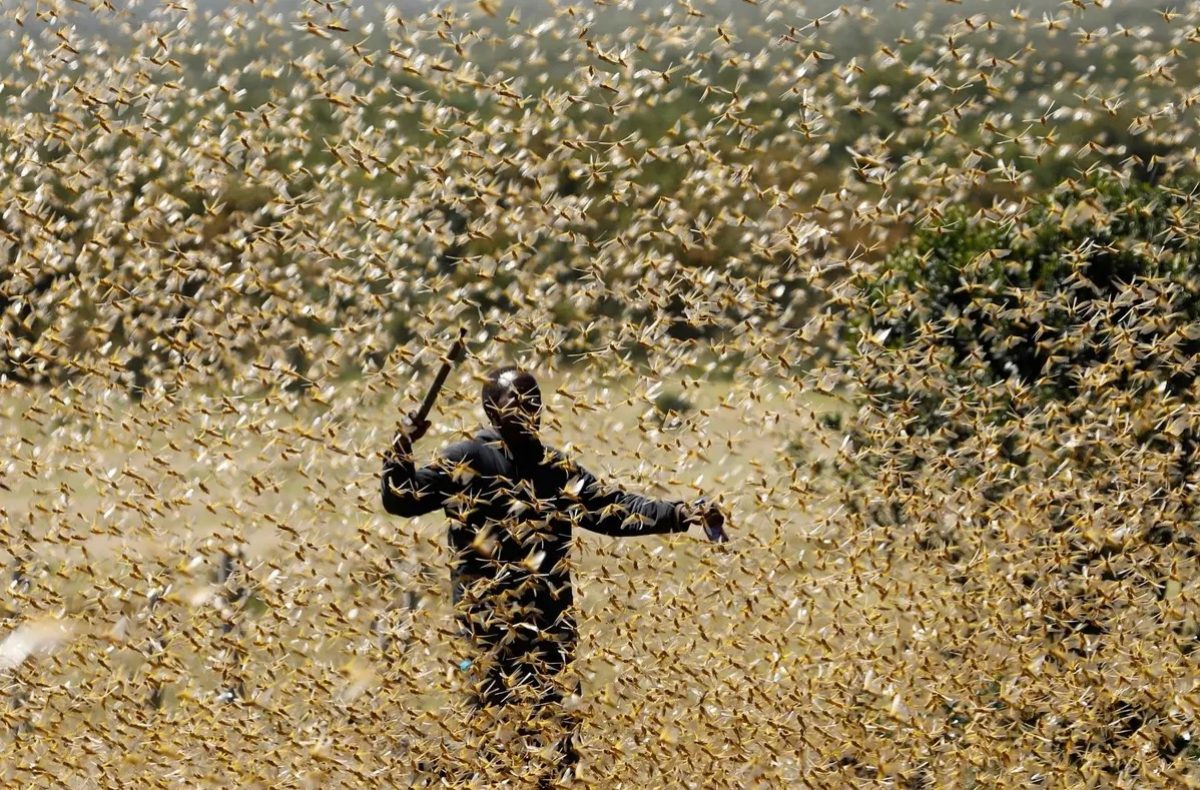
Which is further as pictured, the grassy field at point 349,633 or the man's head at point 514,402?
the grassy field at point 349,633

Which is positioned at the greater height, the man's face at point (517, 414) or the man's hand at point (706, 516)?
the man's face at point (517, 414)

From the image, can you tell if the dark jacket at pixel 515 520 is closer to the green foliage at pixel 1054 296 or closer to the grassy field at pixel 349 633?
the grassy field at pixel 349 633

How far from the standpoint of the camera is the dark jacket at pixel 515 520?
4.52m

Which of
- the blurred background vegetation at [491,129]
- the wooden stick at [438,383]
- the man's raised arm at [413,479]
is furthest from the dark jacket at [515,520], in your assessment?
the blurred background vegetation at [491,129]

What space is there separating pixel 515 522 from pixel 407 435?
51 centimetres

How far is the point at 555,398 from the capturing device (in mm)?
5559

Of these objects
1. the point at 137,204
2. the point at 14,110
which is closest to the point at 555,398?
the point at 137,204

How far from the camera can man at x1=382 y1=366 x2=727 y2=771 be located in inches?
177

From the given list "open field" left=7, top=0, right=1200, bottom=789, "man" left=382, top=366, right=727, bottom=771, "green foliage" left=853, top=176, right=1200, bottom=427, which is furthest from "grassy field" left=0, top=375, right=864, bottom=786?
"green foliage" left=853, top=176, right=1200, bottom=427

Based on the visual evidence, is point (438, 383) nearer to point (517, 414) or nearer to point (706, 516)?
point (517, 414)

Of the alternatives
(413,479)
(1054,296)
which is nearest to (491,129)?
(413,479)

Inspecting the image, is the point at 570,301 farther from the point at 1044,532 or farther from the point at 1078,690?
the point at 1078,690

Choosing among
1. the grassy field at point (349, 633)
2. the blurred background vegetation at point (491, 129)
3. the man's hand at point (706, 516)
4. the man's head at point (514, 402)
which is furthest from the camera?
the blurred background vegetation at point (491, 129)

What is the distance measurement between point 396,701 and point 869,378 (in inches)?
102
